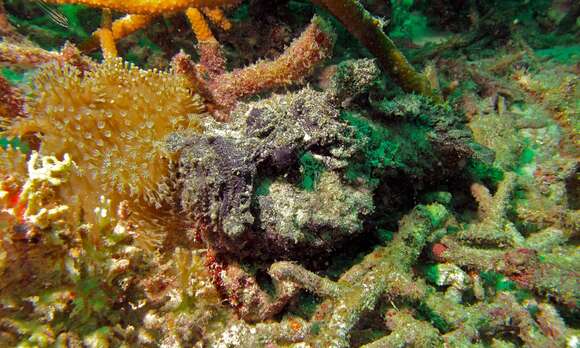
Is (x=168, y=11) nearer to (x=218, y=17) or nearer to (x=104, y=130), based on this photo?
(x=218, y=17)

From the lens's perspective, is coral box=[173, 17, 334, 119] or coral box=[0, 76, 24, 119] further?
coral box=[173, 17, 334, 119]

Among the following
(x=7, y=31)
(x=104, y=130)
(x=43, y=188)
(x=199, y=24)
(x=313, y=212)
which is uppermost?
(x=7, y=31)

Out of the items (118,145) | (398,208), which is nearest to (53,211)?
(118,145)

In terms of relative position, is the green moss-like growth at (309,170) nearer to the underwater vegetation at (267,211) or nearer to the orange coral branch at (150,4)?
the underwater vegetation at (267,211)

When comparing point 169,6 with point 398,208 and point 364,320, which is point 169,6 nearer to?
point 398,208

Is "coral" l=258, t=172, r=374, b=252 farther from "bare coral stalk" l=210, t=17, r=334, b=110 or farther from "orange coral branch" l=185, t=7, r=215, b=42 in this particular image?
"orange coral branch" l=185, t=7, r=215, b=42

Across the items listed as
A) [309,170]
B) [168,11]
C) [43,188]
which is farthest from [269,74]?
[43,188]

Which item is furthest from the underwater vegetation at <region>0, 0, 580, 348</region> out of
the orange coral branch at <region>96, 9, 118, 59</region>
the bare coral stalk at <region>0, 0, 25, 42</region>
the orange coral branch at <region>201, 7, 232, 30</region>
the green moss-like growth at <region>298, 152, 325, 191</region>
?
the bare coral stalk at <region>0, 0, 25, 42</region>
